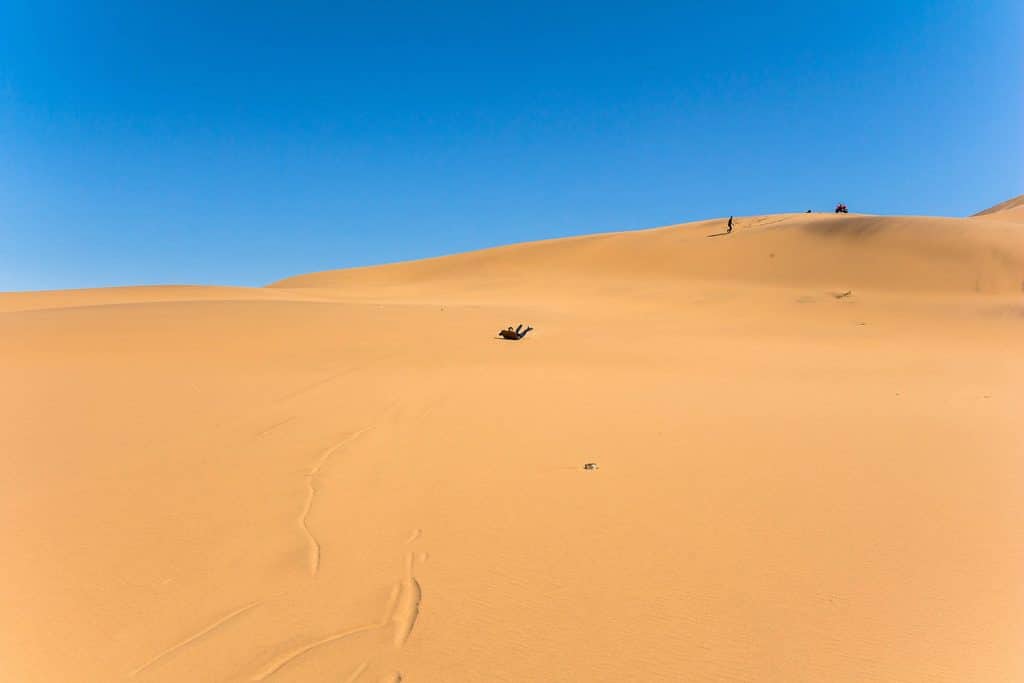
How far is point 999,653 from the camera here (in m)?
2.06

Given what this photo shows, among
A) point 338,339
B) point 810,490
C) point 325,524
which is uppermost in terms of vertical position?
point 338,339

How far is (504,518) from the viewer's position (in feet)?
10.3

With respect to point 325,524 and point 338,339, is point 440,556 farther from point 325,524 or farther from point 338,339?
point 338,339

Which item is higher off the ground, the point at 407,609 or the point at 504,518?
the point at 504,518

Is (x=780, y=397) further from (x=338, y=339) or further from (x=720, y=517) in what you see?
(x=338, y=339)

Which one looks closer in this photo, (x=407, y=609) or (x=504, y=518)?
(x=407, y=609)

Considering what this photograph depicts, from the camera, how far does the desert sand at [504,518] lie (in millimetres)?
2102

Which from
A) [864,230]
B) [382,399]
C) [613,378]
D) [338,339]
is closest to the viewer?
[382,399]

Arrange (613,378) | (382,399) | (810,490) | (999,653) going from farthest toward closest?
(613,378) → (382,399) → (810,490) → (999,653)

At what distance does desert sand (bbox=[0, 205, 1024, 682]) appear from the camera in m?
2.10

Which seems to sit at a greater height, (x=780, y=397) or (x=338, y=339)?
(x=338, y=339)

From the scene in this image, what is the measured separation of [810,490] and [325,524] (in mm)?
2751

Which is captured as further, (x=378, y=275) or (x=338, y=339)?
(x=378, y=275)

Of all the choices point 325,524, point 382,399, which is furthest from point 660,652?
point 382,399
